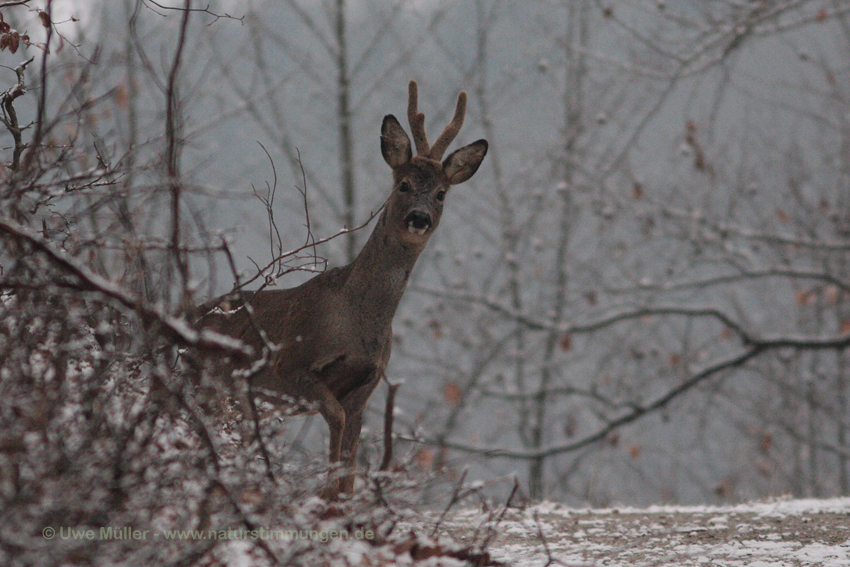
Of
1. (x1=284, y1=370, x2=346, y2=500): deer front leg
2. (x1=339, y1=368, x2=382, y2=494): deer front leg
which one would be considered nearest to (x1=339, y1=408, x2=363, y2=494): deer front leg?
(x1=339, y1=368, x2=382, y2=494): deer front leg

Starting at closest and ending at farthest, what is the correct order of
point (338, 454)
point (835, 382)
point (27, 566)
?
1. point (27, 566)
2. point (338, 454)
3. point (835, 382)

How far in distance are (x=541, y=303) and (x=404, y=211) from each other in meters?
10.3

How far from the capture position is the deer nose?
3.58m

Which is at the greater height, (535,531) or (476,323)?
(476,323)

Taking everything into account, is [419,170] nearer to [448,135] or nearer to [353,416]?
[448,135]

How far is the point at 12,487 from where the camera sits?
6.38ft

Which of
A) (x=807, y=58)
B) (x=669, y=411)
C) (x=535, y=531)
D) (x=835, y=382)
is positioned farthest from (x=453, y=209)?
(x=535, y=531)

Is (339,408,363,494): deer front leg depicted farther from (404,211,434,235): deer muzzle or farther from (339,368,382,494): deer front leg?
(404,211,434,235): deer muzzle

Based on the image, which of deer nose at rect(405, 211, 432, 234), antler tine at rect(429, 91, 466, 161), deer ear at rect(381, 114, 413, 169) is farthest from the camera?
antler tine at rect(429, 91, 466, 161)

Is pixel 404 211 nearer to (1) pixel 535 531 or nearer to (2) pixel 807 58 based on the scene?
(1) pixel 535 531

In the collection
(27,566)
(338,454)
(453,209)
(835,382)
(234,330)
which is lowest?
(27,566)

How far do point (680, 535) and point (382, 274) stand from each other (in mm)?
1917

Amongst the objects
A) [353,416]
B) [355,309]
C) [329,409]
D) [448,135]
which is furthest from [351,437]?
[448,135]

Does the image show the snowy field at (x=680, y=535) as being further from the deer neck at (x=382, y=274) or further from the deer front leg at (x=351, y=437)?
the deer neck at (x=382, y=274)
